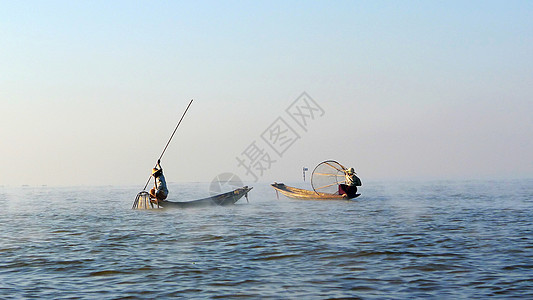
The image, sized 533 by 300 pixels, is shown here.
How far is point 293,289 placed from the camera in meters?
11.1

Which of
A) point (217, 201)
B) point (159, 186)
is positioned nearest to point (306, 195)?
point (217, 201)

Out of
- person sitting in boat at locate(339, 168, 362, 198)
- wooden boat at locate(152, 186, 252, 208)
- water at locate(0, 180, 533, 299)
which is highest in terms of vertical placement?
person sitting in boat at locate(339, 168, 362, 198)

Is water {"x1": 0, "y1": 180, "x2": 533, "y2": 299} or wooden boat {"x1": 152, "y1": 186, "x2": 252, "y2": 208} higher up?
wooden boat {"x1": 152, "y1": 186, "x2": 252, "y2": 208}

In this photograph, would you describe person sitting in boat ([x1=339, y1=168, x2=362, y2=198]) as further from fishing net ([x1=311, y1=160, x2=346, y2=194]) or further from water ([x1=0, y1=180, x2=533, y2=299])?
water ([x1=0, y1=180, x2=533, y2=299])

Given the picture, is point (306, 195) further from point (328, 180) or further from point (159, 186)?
point (159, 186)

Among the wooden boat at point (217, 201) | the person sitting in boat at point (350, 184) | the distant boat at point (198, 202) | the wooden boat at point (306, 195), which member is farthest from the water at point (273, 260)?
the wooden boat at point (306, 195)

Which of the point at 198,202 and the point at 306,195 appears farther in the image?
the point at 306,195

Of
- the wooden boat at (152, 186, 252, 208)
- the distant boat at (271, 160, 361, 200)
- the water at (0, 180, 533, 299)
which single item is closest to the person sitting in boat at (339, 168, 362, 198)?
the distant boat at (271, 160, 361, 200)

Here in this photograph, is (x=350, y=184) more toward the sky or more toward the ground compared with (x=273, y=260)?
more toward the sky

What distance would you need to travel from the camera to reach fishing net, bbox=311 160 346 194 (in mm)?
41438

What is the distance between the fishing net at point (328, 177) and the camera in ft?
136

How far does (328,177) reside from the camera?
42219 millimetres

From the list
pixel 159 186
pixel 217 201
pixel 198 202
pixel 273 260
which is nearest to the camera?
pixel 273 260

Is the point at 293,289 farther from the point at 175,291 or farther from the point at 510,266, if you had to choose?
the point at 510,266
